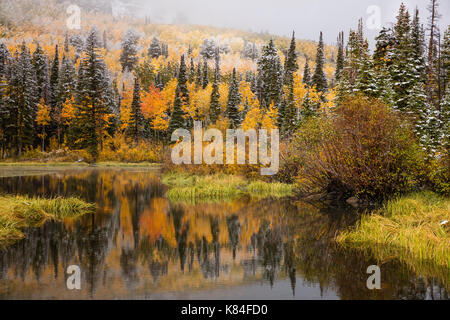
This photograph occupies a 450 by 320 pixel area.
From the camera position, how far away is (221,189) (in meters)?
25.3

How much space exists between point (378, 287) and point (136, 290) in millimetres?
5181

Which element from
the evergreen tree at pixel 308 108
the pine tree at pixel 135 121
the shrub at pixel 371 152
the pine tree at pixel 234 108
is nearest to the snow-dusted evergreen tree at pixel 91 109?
the pine tree at pixel 135 121

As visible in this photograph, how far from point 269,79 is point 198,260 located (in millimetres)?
60579

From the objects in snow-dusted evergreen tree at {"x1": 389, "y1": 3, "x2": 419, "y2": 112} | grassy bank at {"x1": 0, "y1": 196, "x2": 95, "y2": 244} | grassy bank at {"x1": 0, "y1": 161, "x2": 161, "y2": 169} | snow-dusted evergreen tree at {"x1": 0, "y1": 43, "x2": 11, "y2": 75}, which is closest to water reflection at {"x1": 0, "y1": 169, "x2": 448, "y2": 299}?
grassy bank at {"x1": 0, "y1": 196, "x2": 95, "y2": 244}

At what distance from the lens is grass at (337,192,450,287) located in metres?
10.1

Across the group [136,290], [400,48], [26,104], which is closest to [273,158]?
[400,48]

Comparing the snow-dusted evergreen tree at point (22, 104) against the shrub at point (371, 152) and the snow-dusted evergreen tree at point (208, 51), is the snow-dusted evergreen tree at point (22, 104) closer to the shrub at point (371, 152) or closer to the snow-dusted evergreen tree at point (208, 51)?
the shrub at point (371, 152)

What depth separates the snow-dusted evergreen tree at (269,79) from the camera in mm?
65812

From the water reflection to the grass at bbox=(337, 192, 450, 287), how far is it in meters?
0.62

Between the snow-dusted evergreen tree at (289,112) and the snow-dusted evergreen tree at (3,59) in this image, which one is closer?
the snow-dusted evergreen tree at (289,112)

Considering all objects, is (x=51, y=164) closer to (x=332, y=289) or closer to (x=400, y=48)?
(x=400, y=48)

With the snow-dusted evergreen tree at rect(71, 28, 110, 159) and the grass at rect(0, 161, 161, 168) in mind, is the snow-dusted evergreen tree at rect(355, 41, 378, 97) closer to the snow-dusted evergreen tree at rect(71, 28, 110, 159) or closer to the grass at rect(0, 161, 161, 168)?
the grass at rect(0, 161, 161, 168)

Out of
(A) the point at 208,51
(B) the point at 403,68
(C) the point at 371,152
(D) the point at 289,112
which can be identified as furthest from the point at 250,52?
(C) the point at 371,152

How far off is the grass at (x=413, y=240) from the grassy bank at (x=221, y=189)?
459 inches
